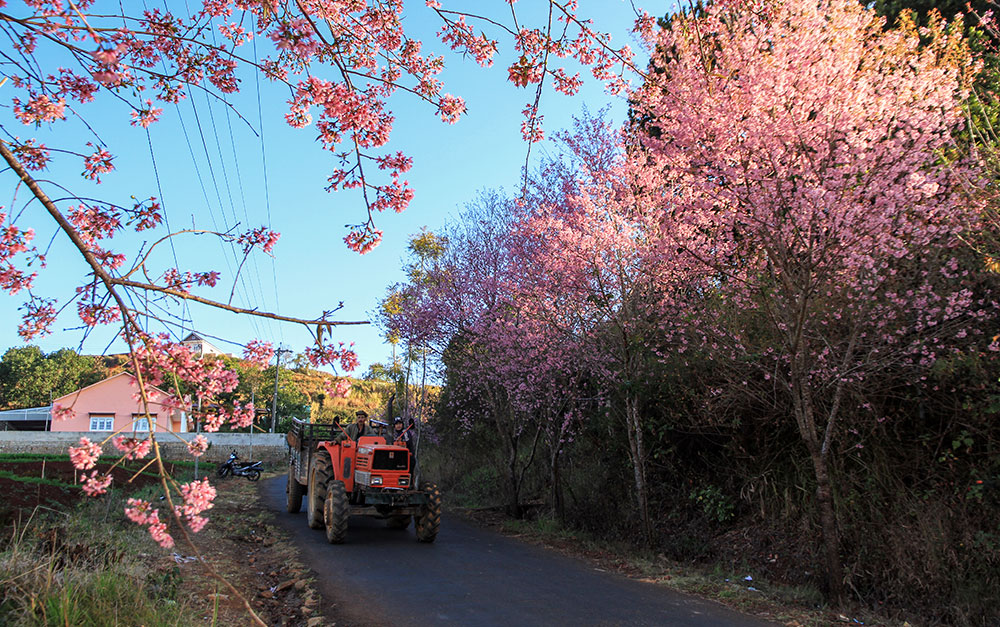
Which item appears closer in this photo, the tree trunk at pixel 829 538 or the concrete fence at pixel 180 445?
the tree trunk at pixel 829 538

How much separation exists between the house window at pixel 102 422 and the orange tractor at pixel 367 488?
Result: 4287 centimetres

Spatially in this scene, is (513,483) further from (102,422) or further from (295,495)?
(102,422)

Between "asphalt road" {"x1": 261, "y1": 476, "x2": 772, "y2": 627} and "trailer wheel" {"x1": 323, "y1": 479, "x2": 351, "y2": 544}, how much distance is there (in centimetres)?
22

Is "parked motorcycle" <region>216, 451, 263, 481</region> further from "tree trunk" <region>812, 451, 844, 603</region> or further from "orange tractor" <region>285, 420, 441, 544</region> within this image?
"tree trunk" <region>812, 451, 844, 603</region>

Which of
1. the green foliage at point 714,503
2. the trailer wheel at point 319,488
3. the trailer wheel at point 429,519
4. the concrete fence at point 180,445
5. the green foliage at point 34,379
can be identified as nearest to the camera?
the green foliage at point 714,503

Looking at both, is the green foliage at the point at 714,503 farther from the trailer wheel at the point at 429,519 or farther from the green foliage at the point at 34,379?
the green foliage at the point at 34,379

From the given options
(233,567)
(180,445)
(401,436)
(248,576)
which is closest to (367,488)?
(401,436)

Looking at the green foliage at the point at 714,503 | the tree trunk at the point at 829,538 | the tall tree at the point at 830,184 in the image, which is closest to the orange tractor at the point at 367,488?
the green foliage at the point at 714,503

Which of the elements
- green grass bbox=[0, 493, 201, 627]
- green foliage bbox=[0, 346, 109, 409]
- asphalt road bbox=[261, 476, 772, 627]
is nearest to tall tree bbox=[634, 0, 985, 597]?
asphalt road bbox=[261, 476, 772, 627]

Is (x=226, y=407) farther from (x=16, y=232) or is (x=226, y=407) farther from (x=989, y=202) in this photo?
(x=989, y=202)

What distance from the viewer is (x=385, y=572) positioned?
868 centimetres

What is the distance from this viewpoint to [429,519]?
37.3ft

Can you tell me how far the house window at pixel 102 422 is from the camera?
47544 mm

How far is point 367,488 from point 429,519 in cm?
127
